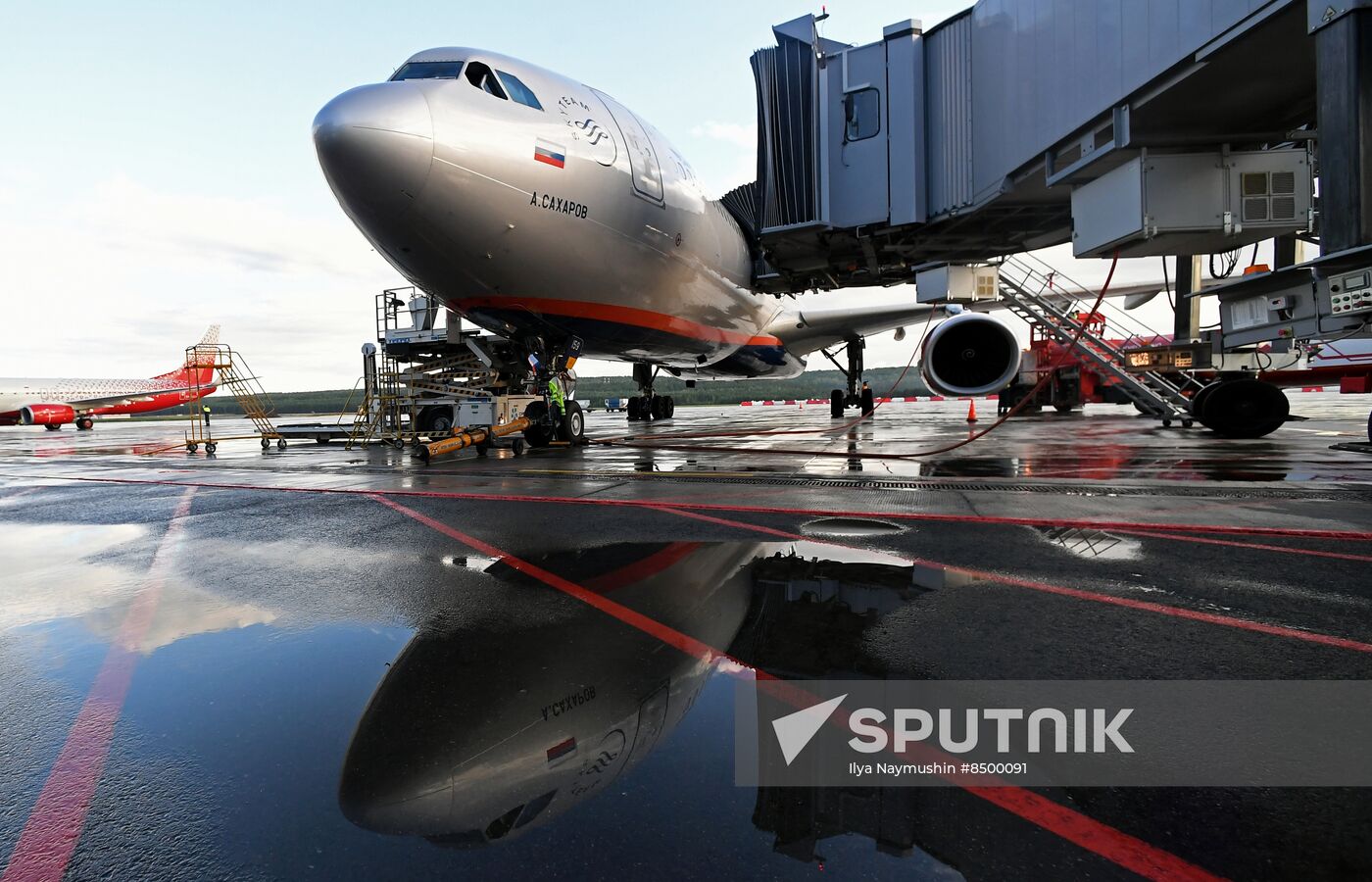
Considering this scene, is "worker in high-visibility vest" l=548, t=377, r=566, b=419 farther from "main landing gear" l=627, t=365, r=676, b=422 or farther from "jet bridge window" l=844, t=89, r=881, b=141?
"main landing gear" l=627, t=365, r=676, b=422

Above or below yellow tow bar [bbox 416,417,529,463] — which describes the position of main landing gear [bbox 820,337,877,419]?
above

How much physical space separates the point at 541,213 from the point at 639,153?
2.12m

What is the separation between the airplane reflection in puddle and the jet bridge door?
725 centimetres

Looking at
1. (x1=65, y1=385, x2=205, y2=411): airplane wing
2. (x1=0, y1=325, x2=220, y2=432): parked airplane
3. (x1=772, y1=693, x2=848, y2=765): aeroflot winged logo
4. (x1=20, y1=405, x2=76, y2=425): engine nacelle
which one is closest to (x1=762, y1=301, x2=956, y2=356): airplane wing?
(x1=772, y1=693, x2=848, y2=765): aeroflot winged logo

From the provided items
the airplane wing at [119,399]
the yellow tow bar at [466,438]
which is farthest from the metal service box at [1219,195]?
the airplane wing at [119,399]

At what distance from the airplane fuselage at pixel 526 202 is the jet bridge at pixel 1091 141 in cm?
180

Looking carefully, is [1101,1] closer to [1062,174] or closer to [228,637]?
[1062,174]

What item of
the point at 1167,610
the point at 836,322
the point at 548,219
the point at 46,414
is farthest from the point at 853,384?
the point at 46,414

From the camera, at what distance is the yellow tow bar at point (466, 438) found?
8.84m

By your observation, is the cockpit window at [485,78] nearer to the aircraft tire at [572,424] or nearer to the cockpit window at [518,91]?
the cockpit window at [518,91]

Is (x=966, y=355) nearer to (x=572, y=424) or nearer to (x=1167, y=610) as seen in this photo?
(x=572, y=424)

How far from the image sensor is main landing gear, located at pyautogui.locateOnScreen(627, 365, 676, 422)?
61.8 ft

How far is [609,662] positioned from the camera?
6.91ft

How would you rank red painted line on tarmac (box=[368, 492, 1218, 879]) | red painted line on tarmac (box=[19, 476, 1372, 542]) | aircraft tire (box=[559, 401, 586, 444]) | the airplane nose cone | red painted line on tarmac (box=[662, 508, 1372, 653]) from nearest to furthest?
red painted line on tarmac (box=[368, 492, 1218, 879]) → red painted line on tarmac (box=[662, 508, 1372, 653]) → red painted line on tarmac (box=[19, 476, 1372, 542]) → the airplane nose cone → aircraft tire (box=[559, 401, 586, 444])
